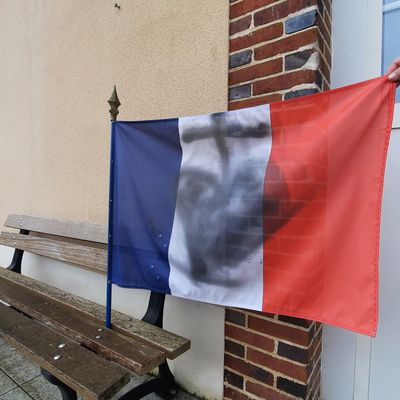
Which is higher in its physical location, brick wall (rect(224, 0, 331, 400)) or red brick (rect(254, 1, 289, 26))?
red brick (rect(254, 1, 289, 26))

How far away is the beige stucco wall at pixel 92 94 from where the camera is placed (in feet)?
6.18

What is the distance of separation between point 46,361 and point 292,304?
1.10m

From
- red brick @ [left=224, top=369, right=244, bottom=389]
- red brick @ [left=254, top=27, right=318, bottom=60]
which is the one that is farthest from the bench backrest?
red brick @ [left=254, top=27, right=318, bottom=60]

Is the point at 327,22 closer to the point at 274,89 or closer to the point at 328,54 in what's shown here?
the point at 328,54

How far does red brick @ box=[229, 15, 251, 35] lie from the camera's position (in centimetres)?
165

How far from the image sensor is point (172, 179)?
1590 millimetres

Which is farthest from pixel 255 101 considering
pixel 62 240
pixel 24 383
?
pixel 24 383

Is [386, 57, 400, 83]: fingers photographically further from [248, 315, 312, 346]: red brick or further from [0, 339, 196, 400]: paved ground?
[0, 339, 196, 400]: paved ground

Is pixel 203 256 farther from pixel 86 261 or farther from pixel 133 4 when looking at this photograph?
pixel 133 4

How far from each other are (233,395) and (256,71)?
169cm

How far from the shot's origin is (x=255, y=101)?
1.63m

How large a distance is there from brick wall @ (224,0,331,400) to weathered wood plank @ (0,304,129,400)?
0.66 metres

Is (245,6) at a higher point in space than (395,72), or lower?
higher

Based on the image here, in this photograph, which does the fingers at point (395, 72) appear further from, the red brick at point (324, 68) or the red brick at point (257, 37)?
the red brick at point (257, 37)
